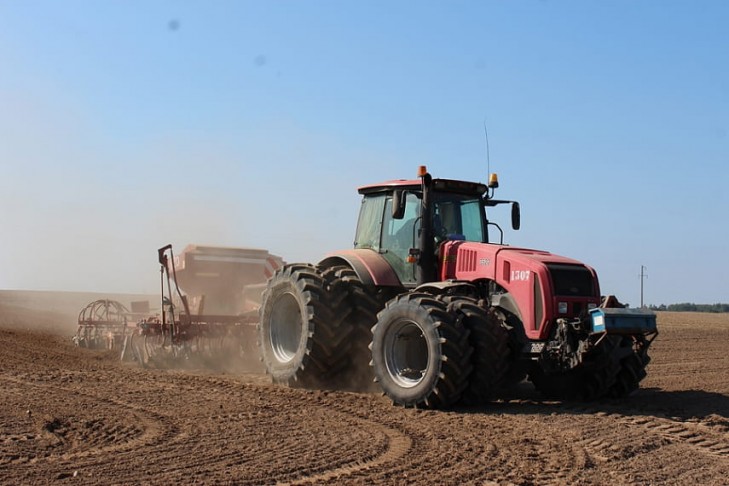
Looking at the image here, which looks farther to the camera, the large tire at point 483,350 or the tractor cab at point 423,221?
the tractor cab at point 423,221

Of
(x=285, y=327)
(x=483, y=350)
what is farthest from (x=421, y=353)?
(x=285, y=327)

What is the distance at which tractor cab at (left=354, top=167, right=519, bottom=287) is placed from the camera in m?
10.3

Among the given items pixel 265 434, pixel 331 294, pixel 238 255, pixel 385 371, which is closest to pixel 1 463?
pixel 265 434

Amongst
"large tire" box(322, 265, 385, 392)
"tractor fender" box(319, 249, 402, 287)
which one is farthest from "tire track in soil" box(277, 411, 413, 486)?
"tractor fender" box(319, 249, 402, 287)

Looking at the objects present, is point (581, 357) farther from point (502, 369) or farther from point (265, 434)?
point (265, 434)

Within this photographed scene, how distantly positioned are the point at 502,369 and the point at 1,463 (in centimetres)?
490

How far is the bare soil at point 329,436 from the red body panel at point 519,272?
1038 mm

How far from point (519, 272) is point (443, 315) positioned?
118 centimetres

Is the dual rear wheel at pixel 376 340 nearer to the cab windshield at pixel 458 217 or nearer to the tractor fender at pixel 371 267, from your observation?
the tractor fender at pixel 371 267

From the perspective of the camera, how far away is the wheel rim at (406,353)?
9359 millimetres

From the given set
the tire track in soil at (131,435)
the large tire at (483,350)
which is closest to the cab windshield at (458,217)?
the large tire at (483,350)

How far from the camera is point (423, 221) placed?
404 inches

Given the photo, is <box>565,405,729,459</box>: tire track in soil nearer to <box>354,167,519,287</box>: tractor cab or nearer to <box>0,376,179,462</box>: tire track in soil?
<box>354,167,519,287</box>: tractor cab

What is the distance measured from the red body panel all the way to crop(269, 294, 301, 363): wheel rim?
8.17 ft
